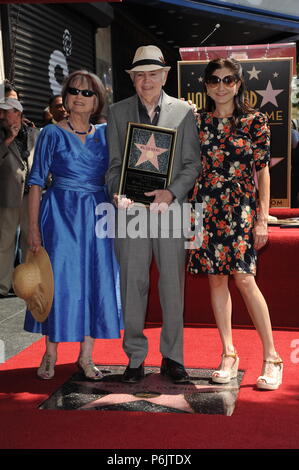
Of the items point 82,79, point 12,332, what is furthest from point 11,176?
point 82,79

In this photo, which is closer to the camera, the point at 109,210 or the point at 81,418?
the point at 81,418

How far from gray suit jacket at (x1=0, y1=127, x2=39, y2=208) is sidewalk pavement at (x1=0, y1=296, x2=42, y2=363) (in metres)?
1.06

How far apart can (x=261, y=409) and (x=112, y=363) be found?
137 cm

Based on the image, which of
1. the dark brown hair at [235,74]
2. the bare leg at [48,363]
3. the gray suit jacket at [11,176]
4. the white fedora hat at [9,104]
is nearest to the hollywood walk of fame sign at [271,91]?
the white fedora hat at [9,104]

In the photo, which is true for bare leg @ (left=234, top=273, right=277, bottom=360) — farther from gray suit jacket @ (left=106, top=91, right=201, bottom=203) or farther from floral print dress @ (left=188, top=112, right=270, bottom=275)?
gray suit jacket @ (left=106, top=91, right=201, bottom=203)

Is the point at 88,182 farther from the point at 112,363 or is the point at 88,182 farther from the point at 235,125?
the point at 112,363

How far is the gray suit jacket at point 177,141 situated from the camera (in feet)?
13.4

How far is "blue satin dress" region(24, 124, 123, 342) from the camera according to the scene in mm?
4207

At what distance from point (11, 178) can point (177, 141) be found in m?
3.23

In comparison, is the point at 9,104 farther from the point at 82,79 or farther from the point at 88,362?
the point at 88,362

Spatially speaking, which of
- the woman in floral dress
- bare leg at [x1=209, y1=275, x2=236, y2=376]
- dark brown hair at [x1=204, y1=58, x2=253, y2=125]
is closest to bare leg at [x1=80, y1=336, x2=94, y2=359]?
bare leg at [x1=209, y1=275, x2=236, y2=376]

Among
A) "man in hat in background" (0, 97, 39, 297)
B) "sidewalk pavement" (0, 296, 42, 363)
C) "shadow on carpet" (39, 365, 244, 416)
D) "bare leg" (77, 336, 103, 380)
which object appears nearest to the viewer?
"shadow on carpet" (39, 365, 244, 416)
